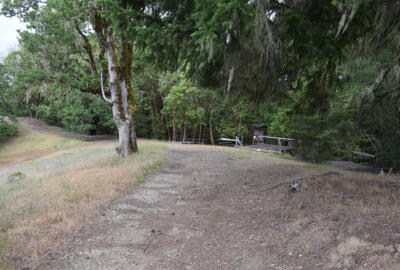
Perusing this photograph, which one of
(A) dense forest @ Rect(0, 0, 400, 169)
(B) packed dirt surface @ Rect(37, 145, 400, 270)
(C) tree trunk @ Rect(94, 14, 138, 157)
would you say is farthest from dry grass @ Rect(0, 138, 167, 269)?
(C) tree trunk @ Rect(94, 14, 138, 157)

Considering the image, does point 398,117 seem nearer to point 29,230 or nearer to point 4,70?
point 29,230

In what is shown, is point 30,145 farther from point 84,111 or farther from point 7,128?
point 84,111

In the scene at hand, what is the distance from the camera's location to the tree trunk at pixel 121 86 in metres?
11.5

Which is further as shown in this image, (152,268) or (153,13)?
(153,13)

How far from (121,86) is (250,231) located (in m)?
10.2

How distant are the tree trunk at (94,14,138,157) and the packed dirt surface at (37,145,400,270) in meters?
6.06

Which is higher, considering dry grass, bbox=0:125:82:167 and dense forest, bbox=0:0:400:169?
dense forest, bbox=0:0:400:169

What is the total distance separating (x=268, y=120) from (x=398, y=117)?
2267cm

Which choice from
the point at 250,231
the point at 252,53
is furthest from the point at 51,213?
the point at 252,53

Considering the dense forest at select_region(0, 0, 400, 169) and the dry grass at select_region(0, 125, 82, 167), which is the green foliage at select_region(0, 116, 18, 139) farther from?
the dense forest at select_region(0, 0, 400, 169)

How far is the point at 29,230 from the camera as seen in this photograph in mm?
3781

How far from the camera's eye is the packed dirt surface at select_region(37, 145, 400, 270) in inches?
122

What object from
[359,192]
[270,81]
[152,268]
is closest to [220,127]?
[270,81]

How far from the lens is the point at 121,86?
39.9ft
